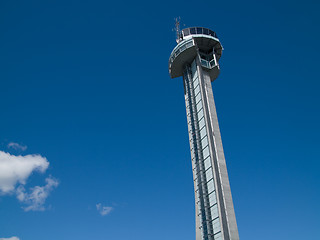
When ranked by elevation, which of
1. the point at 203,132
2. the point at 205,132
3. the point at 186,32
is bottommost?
the point at 205,132

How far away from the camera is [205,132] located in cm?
5872

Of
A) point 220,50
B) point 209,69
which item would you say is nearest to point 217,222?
point 209,69

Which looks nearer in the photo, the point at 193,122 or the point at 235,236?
the point at 235,236

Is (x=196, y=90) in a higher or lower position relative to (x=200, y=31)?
lower

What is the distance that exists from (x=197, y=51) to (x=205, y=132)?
22484mm

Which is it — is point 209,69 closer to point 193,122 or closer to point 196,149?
point 193,122

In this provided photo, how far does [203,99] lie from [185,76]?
44.2ft

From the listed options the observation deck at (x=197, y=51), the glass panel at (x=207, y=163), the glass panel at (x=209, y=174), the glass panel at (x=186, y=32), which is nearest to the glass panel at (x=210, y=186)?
the glass panel at (x=209, y=174)

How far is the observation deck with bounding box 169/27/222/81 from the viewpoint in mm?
69500

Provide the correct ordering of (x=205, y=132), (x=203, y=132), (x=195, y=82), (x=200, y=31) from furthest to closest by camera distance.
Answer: (x=200, y=31) < (x=195, y=82) < (x=203, y=132) < (x=205, y=132)

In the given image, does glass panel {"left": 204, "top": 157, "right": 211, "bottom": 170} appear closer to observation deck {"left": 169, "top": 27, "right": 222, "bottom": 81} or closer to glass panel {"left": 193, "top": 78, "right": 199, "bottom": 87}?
glass panel {"left": 193, "top": 78, "right": 199, "bottom": 87}

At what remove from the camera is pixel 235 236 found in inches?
1812

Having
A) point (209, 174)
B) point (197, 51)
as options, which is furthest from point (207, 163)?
point (197, 51)

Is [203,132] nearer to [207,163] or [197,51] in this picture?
[207,163]
